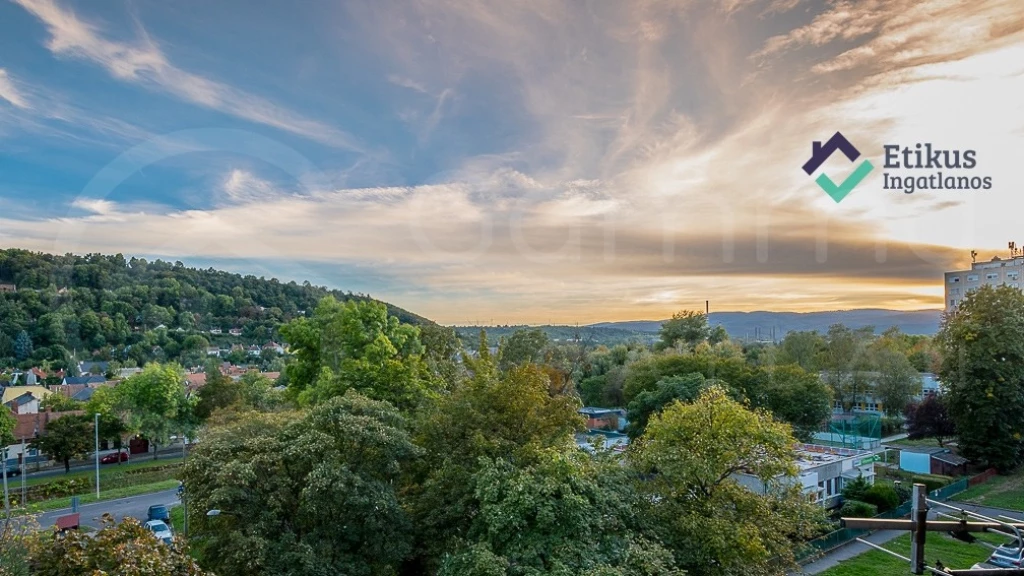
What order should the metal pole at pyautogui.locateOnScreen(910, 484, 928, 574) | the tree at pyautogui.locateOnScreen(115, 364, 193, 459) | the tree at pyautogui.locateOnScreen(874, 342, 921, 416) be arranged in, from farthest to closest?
the tree at pyautogui.locateOnScreen(874, 342, 921, 416)
the tree at pyautogui.locateOnScreen(115, 364, 193, 459)
the metal pole at pyautogui.locateOnScreen(910, 484, 928, 574)

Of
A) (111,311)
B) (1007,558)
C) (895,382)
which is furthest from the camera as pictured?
(111,311)

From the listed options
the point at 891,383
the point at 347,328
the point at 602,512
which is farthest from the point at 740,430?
the point at 891,383

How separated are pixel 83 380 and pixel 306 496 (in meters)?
59.4

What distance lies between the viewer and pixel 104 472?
29141mm

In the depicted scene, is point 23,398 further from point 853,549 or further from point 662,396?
point 853,549

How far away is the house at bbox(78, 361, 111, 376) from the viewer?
60062 millimetres

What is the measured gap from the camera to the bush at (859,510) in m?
18.8

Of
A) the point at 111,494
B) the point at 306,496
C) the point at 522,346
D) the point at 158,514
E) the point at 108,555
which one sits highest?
the point at 108,555

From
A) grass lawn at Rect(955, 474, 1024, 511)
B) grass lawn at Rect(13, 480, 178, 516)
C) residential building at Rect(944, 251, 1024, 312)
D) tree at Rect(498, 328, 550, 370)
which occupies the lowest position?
grass lawn at Rect(13, 480, 178, 516)

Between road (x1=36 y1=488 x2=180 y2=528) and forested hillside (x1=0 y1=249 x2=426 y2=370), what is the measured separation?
34364 mm

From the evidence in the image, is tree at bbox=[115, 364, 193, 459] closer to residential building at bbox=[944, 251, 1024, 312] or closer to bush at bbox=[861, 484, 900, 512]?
bush at bbox=[861, 484, 900, 512]

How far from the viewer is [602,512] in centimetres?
1010

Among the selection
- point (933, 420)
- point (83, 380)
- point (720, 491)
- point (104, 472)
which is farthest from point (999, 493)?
point (83, 380)

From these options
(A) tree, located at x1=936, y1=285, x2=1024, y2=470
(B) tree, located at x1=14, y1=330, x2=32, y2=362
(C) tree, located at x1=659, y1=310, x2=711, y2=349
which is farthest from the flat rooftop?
(B) tree, located at x1=14, y1=330, x2=32, y2=362
